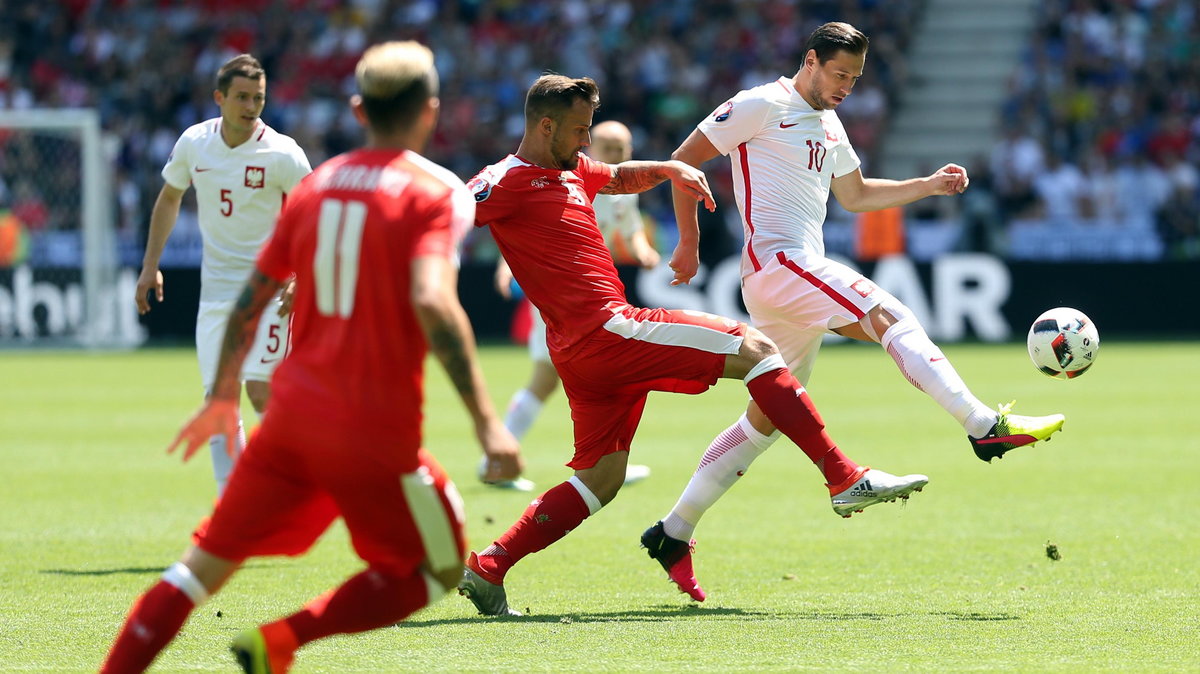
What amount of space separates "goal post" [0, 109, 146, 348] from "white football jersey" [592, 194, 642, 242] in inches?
521

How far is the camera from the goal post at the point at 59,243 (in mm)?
23000

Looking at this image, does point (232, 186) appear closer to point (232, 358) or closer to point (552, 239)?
point (552, 239)

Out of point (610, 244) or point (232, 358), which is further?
point (610, 244)

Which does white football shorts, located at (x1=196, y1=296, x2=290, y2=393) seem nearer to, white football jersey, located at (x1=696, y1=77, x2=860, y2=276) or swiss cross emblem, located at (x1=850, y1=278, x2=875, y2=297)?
white football jersey, located at (x1=696, y1=77, x2=860, y2=276)

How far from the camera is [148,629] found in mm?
4324

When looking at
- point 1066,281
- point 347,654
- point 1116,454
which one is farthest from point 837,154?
point 1066,281

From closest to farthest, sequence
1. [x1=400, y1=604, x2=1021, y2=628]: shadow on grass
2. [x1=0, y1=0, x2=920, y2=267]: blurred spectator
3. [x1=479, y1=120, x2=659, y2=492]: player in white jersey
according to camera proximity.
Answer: [x1=400, y1=604, x2=1021, y2=628]: shadow on grass < [x1=479, y1=120, x2=659, y2=492]: player in white jersey < [x1=0, y1=0, x2=920, y2=267]: blurred spectator

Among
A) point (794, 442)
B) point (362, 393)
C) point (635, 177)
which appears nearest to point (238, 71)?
point (635, 177)

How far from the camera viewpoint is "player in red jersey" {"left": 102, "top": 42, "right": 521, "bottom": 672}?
4.29m

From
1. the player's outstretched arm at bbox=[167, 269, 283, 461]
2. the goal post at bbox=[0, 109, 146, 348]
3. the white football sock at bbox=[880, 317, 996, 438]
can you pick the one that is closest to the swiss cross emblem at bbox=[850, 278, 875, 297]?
the white football sock at bbox=[880, 317, 996, 438]

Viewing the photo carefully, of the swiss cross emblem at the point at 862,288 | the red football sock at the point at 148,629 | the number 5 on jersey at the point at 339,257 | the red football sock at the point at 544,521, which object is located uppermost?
the number 5 on jersey at the point at 339,257

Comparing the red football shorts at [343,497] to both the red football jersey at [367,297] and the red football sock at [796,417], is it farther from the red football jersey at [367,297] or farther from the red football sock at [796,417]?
the red football sock at [796,417]

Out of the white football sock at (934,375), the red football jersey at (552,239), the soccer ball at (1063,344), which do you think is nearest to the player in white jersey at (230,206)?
the red football jersey at (552,239)

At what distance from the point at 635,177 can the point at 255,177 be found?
7.97ft
